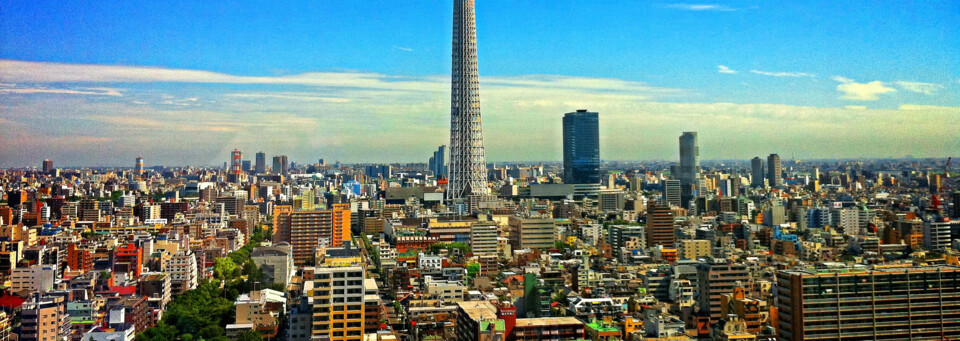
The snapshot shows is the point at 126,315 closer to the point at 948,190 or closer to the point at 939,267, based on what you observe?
the point at 939,267

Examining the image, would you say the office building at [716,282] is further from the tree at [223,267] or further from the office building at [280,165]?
the office building at [280,165]

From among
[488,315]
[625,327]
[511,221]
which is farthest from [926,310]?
[511,221]

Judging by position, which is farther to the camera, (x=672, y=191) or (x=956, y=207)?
(x=672, y=191)

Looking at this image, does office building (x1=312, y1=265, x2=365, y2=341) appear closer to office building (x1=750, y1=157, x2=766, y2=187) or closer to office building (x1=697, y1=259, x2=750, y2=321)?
office building (x1=697, y1=259, x2=750, y2=321)

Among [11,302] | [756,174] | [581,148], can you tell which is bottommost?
[11,302]

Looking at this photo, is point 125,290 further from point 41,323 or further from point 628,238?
point 628,238

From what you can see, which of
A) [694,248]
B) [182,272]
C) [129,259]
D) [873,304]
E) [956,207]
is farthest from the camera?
[956,207]

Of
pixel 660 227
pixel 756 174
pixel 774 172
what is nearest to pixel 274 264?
Answer: pixel 660 227
